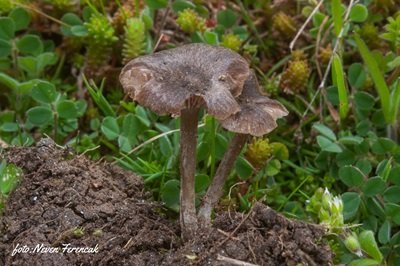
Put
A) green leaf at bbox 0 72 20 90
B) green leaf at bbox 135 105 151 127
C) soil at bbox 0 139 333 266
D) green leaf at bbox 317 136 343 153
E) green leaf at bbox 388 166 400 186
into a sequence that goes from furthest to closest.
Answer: green leaf at bbox 0 72 20 90 → green leaf at bbox 135 105 151 127 → green leaf at bbox 317 136 343 153 → green leaf at bbox 388 166 400 186 → soil at bbox 0 139 333 266

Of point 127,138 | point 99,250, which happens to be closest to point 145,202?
point 99,250

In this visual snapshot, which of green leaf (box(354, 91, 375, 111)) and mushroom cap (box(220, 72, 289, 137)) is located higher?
mushroom cap (box(220, 72, 289, 137))

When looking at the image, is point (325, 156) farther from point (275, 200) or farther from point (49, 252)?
point (49, 252)

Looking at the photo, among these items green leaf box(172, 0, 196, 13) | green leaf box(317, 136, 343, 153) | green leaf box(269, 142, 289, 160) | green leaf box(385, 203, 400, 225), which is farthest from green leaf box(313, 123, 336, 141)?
green leaf box(172, 0, 196, 13)

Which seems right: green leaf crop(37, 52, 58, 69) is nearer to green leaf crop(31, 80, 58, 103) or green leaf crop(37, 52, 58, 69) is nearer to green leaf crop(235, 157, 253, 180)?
green leaf crop(31, 80, 58, 103)

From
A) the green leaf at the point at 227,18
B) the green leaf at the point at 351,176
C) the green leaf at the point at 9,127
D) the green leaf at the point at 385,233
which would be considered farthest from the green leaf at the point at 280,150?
the green leaf at the point at 9,127

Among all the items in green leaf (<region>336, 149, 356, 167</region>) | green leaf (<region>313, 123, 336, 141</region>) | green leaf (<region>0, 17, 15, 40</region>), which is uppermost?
green leaf (<region>0, 17, 15, 40</region>)

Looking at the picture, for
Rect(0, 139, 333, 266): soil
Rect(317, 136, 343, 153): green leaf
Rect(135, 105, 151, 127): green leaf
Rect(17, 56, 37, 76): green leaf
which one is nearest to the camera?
Rect(0, 139, 333, 266): soil

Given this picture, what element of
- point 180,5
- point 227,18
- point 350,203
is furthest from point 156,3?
point 350,203

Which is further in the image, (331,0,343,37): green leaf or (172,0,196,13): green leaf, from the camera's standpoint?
(172,0,196,13): green leaf
